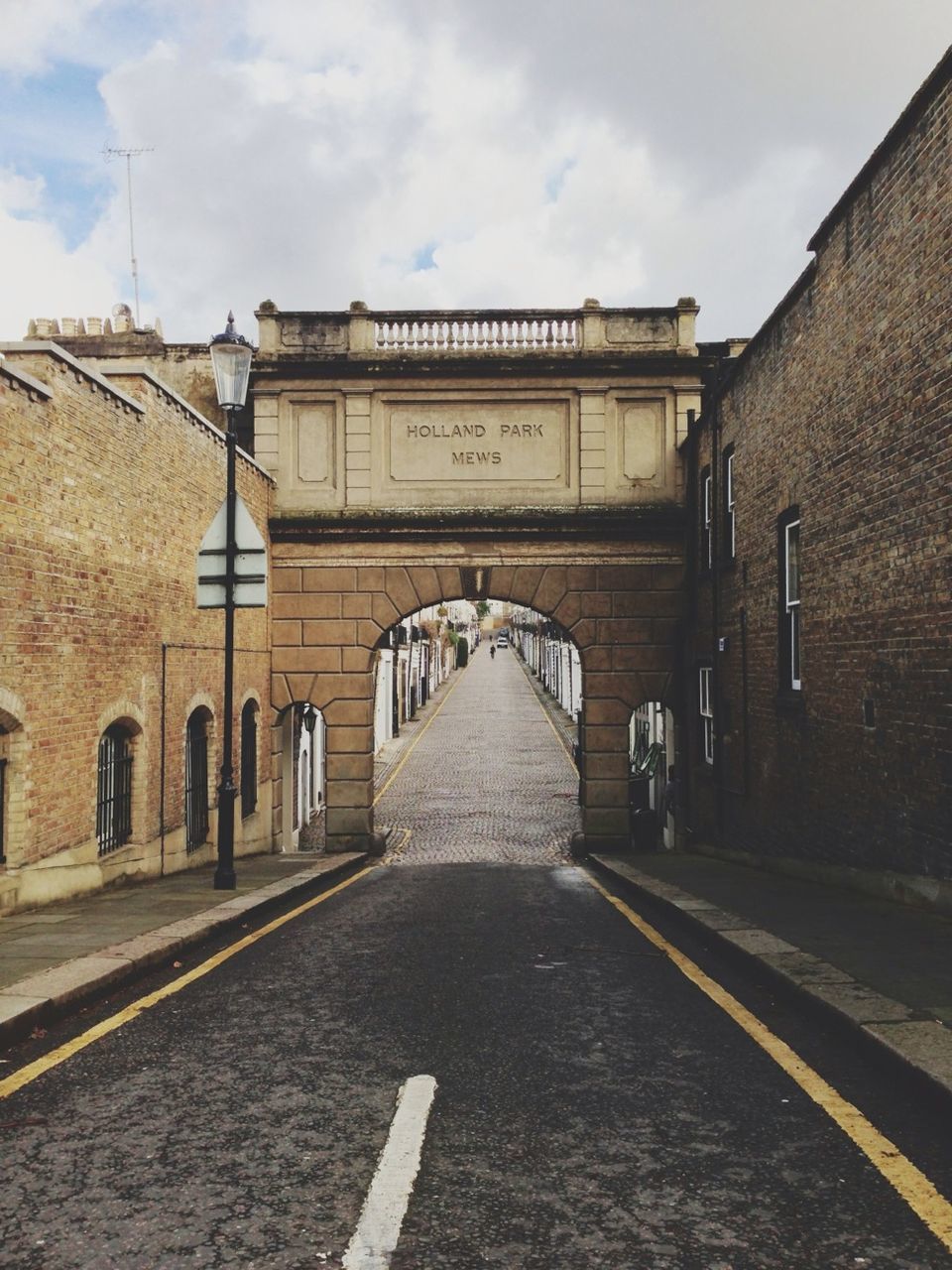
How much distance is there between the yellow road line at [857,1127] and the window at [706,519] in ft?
36.7

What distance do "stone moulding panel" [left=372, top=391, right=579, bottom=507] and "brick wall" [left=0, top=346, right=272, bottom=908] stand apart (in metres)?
4.63

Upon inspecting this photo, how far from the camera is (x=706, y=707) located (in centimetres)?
1709

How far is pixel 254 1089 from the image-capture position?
14.8 feet

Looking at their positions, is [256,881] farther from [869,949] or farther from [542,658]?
[542,658]

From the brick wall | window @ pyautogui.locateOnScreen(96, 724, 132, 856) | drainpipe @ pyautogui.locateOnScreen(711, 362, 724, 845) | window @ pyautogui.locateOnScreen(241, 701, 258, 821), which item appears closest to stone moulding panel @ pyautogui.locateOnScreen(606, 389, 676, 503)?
drainpipe @ pyautogui.locateOnScreen(711, 362, 724, 845)

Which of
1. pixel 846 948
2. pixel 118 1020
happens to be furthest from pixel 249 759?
pixel 846 948

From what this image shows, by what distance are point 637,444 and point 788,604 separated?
23.2 ft

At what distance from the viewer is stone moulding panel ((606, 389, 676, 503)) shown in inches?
722

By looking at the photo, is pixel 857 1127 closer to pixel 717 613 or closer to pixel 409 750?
pixel 717 613

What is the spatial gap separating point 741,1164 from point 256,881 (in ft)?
29.6

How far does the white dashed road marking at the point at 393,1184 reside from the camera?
311 centimetres

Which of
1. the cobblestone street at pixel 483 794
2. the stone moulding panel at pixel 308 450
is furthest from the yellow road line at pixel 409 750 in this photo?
the stone moulding panel at pixel 308 450

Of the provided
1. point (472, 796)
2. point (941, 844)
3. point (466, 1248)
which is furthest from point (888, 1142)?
point (472, 796)

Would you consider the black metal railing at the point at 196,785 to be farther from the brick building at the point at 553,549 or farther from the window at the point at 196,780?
the brick building at the point at 553,549
